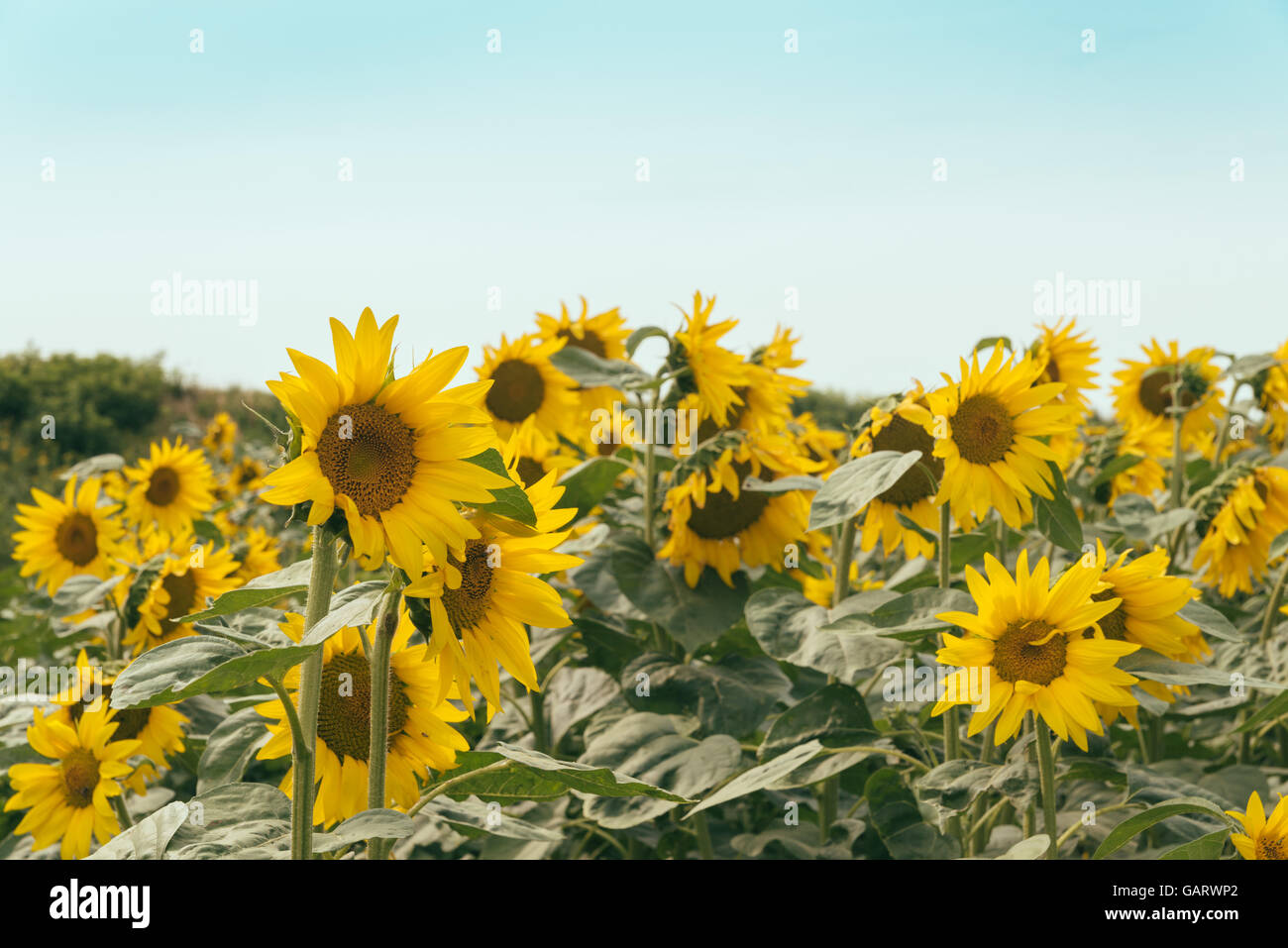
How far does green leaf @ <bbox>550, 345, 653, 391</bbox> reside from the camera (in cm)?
254

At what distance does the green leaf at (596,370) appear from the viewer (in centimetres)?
254

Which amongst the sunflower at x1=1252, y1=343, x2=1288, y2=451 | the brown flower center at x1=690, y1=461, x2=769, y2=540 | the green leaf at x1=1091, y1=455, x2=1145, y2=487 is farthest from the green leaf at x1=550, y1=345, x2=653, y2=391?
the sunflower at x1=1252, y1=343, x2=1288, y2=451

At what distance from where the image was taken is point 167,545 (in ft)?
10.6

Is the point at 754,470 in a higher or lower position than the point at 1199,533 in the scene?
higher

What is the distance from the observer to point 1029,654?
62.7 inches

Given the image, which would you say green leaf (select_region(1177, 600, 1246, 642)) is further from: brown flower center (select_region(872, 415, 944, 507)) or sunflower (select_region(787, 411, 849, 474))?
sunflower (select_region(787, 411, 849, 474))

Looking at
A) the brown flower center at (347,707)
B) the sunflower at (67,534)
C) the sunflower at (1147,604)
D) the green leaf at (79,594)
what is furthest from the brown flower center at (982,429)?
the sunflower at (67,534)

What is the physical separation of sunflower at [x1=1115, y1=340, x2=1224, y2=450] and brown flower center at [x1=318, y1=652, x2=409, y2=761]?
3.02 metres

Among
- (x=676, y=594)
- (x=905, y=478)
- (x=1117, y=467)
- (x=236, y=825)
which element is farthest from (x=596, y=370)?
(x=1117, y=467)

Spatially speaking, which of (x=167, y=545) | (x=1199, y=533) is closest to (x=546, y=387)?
(x=167, y=545)

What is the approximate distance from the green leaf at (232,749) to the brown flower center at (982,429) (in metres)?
1.36
